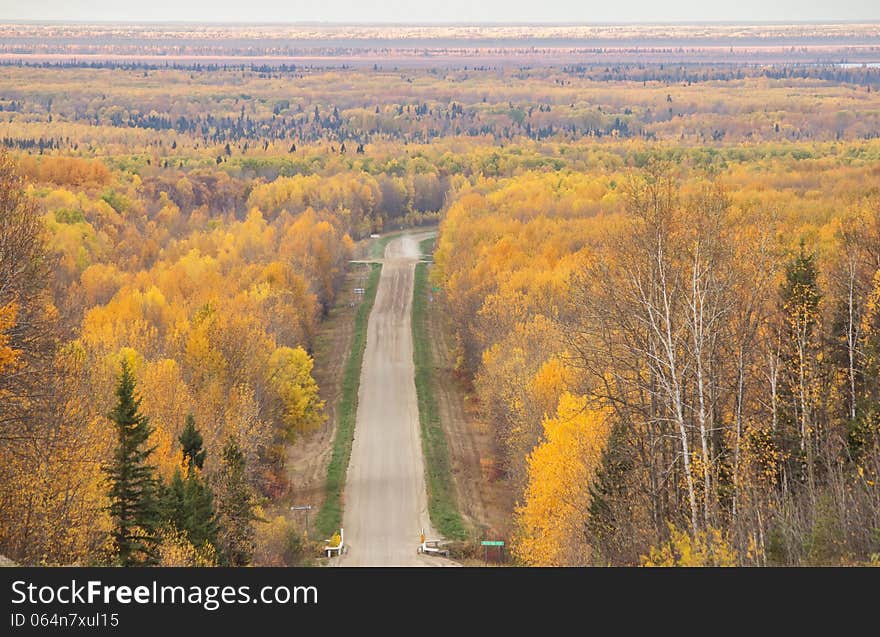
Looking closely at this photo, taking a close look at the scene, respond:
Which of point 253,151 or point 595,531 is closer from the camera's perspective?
point 595,531

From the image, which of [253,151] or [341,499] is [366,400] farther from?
[253,151]

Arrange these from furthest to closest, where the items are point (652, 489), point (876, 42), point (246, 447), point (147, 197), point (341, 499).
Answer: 1. point (876, 42)
2. point (147, 197)
3. point (341, 499)
4. point (246, 447)
5. point (652, 489)

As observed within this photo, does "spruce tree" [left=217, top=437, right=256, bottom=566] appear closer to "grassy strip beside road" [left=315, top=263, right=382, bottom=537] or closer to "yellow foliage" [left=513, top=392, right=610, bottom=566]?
"yellow foliage" [left=513, top=392, right=610, bottom=566]

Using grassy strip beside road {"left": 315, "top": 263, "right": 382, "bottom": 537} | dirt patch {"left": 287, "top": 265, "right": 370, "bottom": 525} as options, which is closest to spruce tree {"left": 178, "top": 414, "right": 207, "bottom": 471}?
grassy strip beside road {"left": 315, "top": 263, "right": 382, "bottom": 537}

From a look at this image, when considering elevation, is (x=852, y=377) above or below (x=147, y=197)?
above

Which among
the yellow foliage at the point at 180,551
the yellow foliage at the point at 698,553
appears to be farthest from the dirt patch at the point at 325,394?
the yellow foliage at the point at 698,553

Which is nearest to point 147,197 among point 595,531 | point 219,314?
point 219,314

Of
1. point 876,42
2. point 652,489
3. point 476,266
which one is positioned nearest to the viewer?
point 652,489

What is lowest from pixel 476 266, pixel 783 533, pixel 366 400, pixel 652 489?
pixel 366 400
